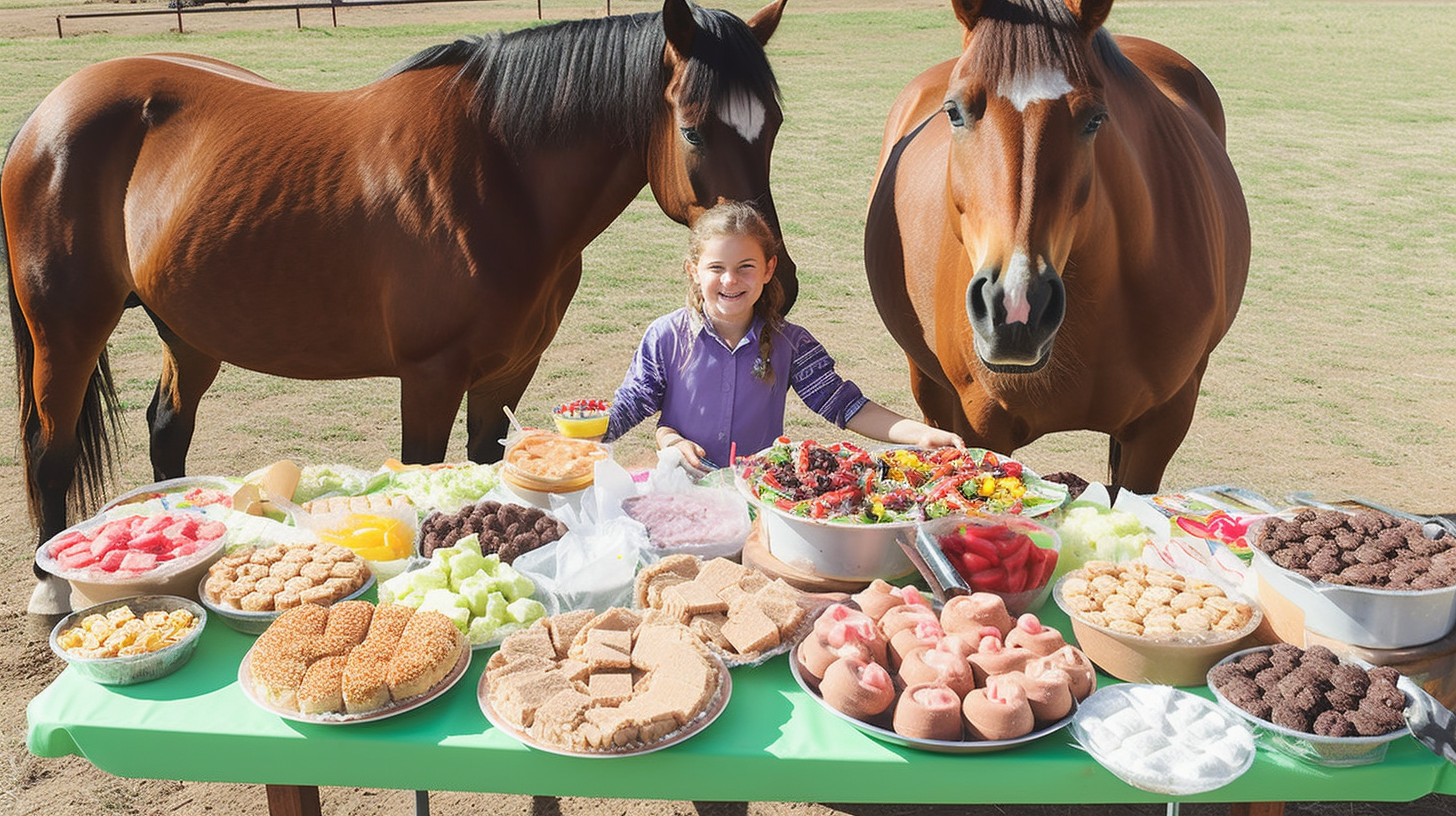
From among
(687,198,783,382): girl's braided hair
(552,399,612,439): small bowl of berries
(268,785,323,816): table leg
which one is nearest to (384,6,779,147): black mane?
(687,198,783,382): girl's braided hair

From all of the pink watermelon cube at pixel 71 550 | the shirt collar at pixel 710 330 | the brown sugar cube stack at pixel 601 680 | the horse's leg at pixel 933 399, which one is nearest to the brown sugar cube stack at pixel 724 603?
the brown sugar cube stack at pixel 601 680

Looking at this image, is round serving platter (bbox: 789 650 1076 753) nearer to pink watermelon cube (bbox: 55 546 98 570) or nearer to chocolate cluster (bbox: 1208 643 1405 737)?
chocolate cluster (bbox: 1208 643 1405 737)

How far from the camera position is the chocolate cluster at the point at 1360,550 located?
178cm

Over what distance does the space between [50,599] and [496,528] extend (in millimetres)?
2449

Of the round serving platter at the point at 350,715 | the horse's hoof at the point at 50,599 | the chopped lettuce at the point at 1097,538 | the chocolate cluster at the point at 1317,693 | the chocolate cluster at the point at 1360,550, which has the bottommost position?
the horse's hoof at the point at 50,599

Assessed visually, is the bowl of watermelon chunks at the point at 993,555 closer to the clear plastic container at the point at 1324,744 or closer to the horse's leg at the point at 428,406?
the clear plastic container at the point at 1324,744

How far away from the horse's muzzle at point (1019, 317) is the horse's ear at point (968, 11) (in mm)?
741

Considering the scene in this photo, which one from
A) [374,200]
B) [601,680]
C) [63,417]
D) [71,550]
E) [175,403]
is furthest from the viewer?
[175,403]

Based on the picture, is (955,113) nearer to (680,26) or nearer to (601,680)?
(680,26)

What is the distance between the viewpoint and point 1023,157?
2365 mm

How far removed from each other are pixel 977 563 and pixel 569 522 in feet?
3.00

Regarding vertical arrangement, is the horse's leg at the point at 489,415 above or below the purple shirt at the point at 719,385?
below

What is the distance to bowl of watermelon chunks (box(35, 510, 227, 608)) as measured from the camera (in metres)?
2.08

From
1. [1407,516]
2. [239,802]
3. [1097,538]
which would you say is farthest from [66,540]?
[1407,516]
